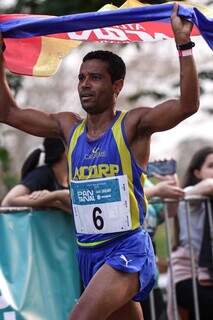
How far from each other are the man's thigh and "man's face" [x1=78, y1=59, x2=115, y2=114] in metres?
1.07

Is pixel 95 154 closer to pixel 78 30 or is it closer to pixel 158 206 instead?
pixel 78 30

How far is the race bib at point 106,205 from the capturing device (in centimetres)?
740

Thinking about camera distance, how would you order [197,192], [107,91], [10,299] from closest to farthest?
[107,91], [10,299], [197,192]

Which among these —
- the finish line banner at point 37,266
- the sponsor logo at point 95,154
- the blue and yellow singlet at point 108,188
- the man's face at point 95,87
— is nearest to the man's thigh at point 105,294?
the blue and yellow singlet at point 108,188

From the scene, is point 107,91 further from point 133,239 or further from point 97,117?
point 133,239

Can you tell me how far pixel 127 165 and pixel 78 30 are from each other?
96cm

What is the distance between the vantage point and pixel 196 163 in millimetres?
9867

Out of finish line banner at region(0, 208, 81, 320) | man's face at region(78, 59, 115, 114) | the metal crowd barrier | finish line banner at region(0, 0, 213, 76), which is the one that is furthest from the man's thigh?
the metal crowd barrier

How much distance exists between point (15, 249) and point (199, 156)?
2.04m

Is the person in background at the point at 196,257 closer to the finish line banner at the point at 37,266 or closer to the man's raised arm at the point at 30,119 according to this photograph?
the finish line banner at the point at 37,266

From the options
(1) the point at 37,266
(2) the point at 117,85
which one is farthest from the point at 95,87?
(1) the point at 37,266

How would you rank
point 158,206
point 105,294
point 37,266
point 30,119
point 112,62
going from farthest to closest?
1. point 158,206
2. point 37,266
3. point 30,119
4. point 112,62
5. point 105,294

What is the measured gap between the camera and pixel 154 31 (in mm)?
7824

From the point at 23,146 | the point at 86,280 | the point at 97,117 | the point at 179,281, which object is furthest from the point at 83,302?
the point at 23,146
